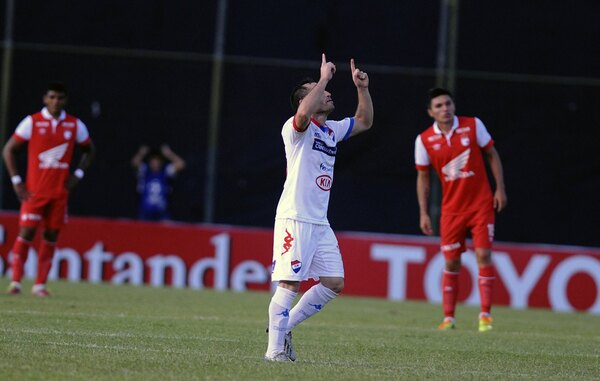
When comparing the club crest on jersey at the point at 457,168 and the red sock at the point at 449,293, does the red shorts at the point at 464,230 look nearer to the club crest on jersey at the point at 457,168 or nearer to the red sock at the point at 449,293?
the red sock at the point at 449,293

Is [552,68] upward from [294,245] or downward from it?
upward

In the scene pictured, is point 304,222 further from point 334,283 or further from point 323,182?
point 334,283

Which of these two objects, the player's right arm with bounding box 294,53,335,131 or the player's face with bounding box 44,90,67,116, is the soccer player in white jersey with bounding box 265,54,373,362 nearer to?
the player's right arm with bounding box 294,53,335,131

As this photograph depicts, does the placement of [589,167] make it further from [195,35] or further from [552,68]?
[195,35]

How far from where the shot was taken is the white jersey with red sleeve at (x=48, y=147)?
13.8 meters

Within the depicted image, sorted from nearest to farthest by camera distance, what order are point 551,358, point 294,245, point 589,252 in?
point 294,245
point 551,358
point 589,252

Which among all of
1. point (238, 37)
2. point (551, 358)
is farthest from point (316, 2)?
point (551, 358)

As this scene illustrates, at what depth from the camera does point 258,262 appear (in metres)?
18.0

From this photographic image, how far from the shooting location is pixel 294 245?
26.6 ft

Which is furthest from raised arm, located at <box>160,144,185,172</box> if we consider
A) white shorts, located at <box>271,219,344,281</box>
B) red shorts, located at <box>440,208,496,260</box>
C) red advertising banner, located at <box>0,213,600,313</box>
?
white shorts, located at <box>271,219,344,281</box>

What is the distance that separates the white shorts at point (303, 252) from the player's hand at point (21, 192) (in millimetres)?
6115

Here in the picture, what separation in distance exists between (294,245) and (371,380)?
4.31 ft

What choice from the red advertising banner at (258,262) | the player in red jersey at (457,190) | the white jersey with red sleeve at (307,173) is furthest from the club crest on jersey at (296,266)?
the red advertising banner at (258,262)

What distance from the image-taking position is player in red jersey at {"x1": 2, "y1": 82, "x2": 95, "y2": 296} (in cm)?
1381
